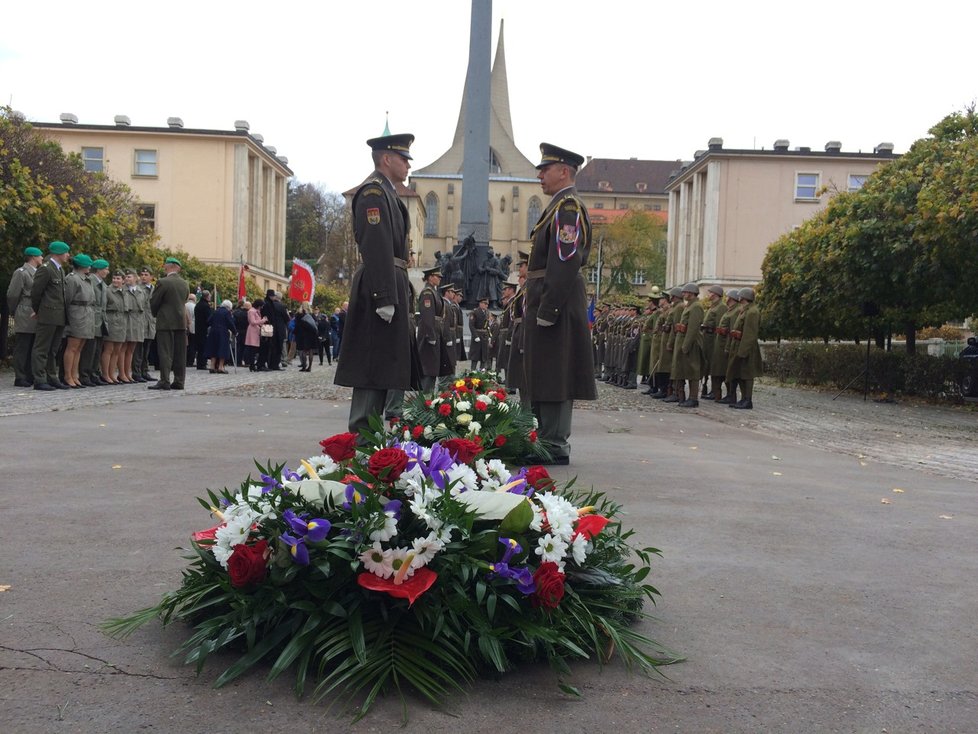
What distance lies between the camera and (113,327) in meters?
16.1

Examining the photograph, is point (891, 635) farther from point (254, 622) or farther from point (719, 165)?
point (719, 165)

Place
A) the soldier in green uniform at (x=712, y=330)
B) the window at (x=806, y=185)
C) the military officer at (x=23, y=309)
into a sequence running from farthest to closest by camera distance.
Answer: the window at (x=806, y=185)
the soldier in green uniform at (x=712, y=330)
the military officer at (x=23, y=309)

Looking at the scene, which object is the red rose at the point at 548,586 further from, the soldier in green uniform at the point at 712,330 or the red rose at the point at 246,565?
the soldier in green uniform at the point at 712,330

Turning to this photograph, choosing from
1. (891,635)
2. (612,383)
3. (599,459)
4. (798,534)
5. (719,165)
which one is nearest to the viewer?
(891,635)

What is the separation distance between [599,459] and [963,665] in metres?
4.84

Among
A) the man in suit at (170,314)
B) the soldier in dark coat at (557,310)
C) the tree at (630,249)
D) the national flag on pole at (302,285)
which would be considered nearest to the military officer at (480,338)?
the national flag on pole at (302,285)

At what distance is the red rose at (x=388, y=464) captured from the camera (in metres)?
3.11

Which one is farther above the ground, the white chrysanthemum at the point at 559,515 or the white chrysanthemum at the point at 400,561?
the white chrysanthemum at the point at 559,515

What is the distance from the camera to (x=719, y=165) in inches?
2191

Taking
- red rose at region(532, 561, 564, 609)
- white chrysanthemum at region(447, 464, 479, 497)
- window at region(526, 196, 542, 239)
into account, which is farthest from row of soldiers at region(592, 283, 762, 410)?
window at region(526, 196, 542, 239)

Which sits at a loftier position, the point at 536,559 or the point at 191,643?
the point at 536,559

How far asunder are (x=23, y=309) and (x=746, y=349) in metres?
11.4

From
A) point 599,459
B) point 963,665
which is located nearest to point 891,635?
point 963,665

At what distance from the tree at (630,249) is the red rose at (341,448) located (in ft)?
282
